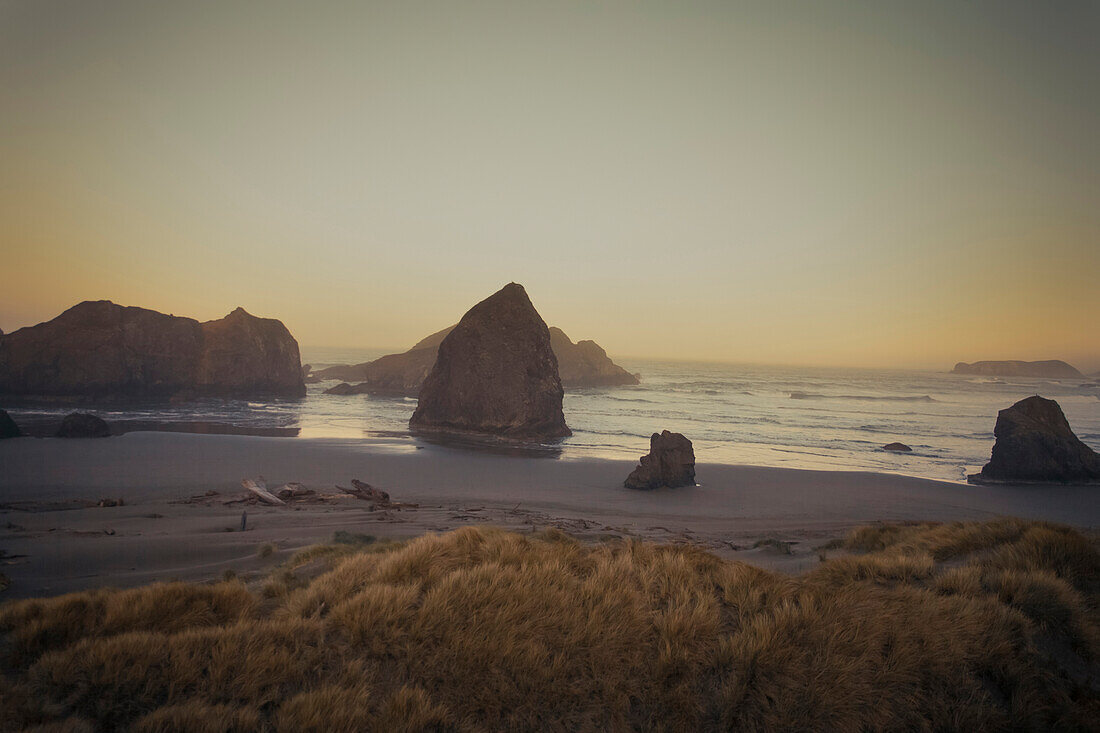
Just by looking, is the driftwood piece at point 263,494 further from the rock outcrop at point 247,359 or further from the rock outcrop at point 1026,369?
the rock outcrop at point 1026,369

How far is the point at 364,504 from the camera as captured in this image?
49.7 ft

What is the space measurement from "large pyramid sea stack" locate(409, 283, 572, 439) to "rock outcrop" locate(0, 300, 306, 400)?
93.6 feet

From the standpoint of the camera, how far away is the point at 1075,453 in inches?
865

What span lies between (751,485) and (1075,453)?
51.2 feet

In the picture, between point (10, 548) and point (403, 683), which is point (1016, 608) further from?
point (10, 548)

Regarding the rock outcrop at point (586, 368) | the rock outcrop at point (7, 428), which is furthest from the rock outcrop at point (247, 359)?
the rock outcrop at point (586, 368)

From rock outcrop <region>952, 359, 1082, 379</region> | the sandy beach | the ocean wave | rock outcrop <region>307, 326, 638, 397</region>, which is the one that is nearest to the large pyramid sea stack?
the sandy beach

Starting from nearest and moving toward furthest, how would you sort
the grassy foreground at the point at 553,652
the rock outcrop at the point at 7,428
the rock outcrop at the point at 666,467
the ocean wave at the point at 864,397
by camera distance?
the grassy foreground at the point at 553,652 → the rock outcrop at the point at 666,467 → the rock outcrop at the point at 7,428 → the ocean wave at the point at 864,397

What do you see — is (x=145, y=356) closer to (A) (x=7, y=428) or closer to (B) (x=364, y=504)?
(A) (x=7, y=428)

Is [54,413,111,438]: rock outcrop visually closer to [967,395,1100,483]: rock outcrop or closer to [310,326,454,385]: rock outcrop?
[310,326,454,385]: rock outcrop

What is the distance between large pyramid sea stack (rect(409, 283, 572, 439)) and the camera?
34562mm

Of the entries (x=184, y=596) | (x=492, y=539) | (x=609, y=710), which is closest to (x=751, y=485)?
(x=492, y=539)

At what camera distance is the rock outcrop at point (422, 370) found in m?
64.5

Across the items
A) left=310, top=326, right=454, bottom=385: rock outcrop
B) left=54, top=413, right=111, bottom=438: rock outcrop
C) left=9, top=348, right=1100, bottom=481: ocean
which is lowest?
left=9, top=348, right=1100, bottom=481: ocean
